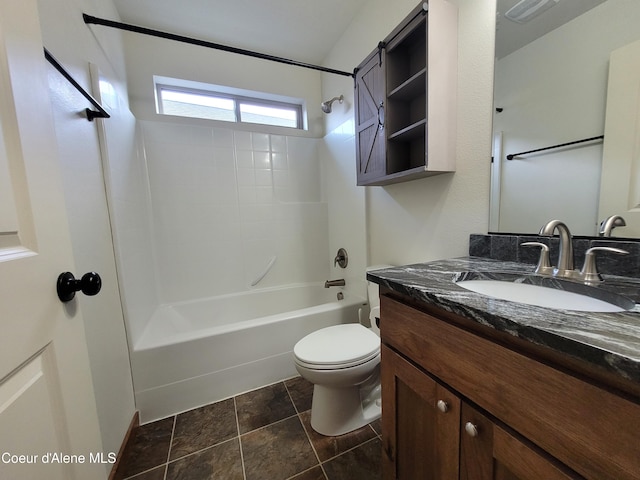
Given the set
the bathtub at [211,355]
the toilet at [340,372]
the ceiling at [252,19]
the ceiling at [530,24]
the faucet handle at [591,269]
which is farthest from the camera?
the ceiling at [252,19]

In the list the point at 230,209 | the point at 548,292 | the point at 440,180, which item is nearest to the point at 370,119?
the point at 440,180

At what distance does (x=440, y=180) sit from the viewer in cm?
122

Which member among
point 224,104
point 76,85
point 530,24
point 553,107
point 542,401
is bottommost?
point 542,401

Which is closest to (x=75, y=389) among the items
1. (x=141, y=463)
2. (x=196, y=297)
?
(x=141, y=463)

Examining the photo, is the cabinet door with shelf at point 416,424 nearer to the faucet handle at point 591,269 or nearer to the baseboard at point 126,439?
the faucet handle at point 591,269

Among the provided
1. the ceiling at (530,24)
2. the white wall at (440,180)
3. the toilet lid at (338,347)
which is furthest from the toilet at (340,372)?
the ceiling at (530,24)

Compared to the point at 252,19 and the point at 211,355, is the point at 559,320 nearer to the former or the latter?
the point at 211,355

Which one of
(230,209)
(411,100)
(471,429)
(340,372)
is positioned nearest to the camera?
(471,429)

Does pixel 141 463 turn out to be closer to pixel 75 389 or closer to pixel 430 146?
pixel 75 389

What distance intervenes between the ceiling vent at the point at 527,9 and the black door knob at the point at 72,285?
1577 mm

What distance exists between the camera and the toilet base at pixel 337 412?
1245 mm

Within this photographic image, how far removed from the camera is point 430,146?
1.07 m

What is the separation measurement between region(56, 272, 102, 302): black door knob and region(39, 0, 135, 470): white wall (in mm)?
274

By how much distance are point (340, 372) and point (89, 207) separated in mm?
1299
